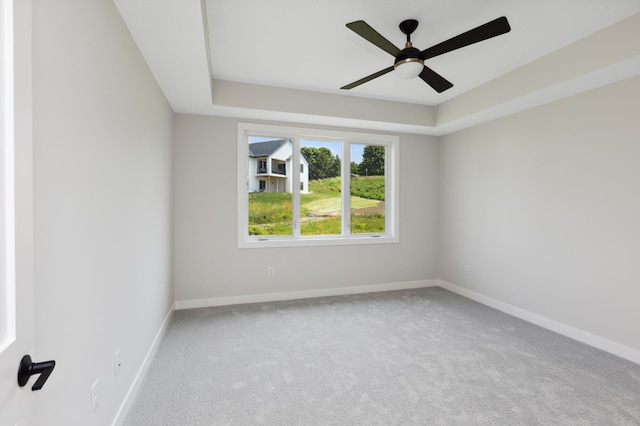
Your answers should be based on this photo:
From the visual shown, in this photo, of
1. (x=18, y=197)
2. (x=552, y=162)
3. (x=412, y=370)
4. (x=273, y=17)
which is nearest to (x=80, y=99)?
(x=18, y=197)

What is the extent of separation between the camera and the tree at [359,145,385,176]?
4584 mm

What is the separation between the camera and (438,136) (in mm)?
4750

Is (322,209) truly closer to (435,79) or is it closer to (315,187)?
(315,187)

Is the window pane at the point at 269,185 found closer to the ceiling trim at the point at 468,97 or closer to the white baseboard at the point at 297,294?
the ceiling trim at the point at 468,97

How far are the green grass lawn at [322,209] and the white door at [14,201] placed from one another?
3269 mm

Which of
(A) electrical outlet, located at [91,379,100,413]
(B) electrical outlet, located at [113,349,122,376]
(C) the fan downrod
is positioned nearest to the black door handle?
(A) electrical outlet, located at [91,379,100,413]

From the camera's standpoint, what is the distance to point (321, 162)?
14.4 feet

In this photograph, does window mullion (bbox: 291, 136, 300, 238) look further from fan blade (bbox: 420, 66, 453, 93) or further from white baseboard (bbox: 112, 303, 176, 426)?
fan blade (bbox: 420, 66, 453, 93)

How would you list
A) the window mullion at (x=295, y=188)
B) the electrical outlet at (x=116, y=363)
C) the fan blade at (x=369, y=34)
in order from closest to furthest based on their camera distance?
the electrical outlet at (x=116, y=363), the fan blade at (x=369, y=34), the window mullion at (x=295, y=188)

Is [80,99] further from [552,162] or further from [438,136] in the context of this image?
[438,136]

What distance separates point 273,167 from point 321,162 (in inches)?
27.7

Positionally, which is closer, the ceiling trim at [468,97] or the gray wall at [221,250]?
the ceiling trim at [468,97]

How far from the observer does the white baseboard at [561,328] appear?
2572 mm

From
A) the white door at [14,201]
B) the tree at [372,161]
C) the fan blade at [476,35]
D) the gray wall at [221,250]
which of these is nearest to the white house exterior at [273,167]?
the gray wall at [221,250]
